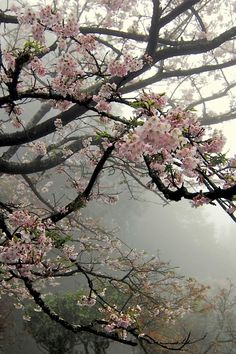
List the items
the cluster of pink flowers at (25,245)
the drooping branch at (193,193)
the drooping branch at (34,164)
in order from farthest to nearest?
the drooping branch at (34,164) < the cluster of pink flowers at (25,245) < the drooping branch at (193,193)

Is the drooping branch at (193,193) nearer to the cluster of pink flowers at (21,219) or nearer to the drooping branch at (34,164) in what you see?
the cluster of pink flowers at (21,219)

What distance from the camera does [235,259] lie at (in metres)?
36.2

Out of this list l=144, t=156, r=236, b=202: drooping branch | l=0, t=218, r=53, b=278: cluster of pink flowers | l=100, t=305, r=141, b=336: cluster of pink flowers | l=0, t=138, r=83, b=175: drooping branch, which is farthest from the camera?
l=0, t=138, r=83, b=175: drooping branch

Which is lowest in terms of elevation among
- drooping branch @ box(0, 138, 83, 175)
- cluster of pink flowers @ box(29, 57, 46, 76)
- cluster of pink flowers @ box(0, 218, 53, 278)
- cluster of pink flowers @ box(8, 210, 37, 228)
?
cluster of pink flowers @ box(0, 218, 53, 278)

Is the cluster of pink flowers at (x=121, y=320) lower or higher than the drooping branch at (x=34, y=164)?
lower

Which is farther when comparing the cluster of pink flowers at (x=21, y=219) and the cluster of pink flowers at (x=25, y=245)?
the cluster of pink flowers at (x=21, y=219)

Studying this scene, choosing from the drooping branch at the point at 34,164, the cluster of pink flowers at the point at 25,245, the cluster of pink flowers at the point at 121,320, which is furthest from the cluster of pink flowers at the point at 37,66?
the cluster of pink flowers at the point at 121,320

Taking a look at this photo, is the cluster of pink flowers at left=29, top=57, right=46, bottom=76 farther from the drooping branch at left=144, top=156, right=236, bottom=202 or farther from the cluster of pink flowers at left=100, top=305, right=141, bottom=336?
the cluster of pink flowers at left=100, top=305, right=141, bottom=336

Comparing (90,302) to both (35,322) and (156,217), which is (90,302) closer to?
(35,322)

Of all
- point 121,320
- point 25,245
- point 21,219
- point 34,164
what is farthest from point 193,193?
point 34,164

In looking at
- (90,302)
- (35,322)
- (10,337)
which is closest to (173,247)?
(10,337)

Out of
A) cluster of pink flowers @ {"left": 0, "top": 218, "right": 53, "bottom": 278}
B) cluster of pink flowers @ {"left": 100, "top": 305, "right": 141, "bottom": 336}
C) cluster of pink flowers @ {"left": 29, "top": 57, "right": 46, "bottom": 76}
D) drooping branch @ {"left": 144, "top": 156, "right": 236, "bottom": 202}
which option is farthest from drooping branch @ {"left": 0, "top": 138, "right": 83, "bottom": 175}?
drooping branch @ {"left": 144, "top": 156, "right": 236, "bottom": 202}

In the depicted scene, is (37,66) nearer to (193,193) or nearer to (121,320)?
(193,193)

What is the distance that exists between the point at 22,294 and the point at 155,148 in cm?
713
